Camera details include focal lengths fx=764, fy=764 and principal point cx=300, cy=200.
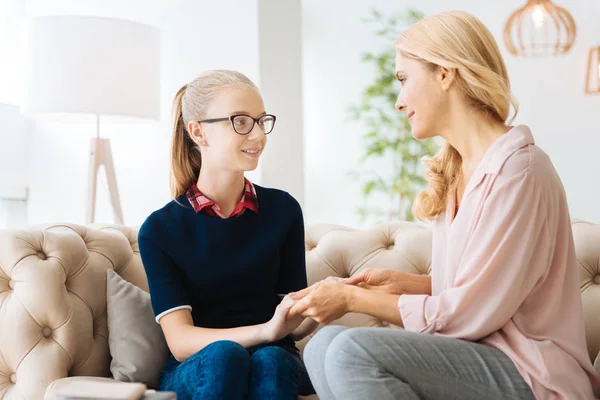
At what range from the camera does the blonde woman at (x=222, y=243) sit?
74.8 inches

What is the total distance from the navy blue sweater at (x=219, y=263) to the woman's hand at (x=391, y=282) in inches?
9.1

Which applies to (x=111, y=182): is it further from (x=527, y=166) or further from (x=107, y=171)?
(x=527, y=166)

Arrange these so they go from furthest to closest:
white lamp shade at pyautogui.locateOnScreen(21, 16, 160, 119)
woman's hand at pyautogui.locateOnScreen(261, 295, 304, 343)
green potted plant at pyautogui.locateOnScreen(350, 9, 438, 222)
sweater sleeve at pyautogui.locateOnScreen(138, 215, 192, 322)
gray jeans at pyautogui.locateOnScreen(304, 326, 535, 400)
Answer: green potted plant at pyautogui.locateOnScreen(350, 9, 438, 222) < white lamp shade at pyautogui.locateOnScreen(21, 16, 160, 119) < sweater sleeve at pyautogui.locateOnScreen(138, 215, 192, 322) < woman's hand at pyautogui.locateOnScreen(261, 295, 304, 343) < gray jeans at pyautogui.locateOnScreen(304, 326, 535, 400)

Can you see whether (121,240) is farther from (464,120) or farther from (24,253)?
(464,120)

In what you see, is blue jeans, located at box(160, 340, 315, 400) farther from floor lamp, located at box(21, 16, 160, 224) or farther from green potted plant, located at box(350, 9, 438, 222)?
green potted plant, located at box(350, 9, 438, 222)

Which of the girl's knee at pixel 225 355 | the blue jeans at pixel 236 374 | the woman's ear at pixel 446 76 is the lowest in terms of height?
the blue jeans at pixel 236 374

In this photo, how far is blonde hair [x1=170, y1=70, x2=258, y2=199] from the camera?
2092 millimetres

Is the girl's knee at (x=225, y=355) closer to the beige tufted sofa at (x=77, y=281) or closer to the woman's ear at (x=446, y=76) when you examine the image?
the beige tufted sofa at (x=77, y=281)

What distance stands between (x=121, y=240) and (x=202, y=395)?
2.41 ft

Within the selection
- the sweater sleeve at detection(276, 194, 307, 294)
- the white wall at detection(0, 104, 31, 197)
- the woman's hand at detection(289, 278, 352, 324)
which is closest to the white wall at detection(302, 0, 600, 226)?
the white wall at detection(0, 104, 31, 197)

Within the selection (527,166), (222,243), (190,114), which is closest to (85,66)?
(190,114)

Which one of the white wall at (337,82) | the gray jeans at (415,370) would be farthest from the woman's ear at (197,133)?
the white wall at (337,82)

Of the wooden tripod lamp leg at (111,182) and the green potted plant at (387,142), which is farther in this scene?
the green potted plant at (387,142)

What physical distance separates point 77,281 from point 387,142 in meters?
3.84
